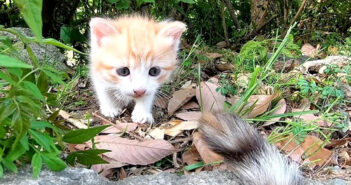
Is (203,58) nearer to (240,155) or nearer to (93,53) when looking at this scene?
(93,53)

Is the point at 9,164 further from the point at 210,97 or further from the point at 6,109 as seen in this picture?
the point at 210,97

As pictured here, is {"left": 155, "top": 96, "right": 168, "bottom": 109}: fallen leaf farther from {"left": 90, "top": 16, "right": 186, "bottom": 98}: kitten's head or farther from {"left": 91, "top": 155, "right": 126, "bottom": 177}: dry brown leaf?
{"left": 91, "top": 155, "right": 126, "bottom": 177}: dry brown leaf

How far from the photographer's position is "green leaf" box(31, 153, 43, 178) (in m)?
1.56

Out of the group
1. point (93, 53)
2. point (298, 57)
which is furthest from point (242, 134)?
point (298, 57)

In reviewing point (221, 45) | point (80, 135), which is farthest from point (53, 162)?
point (221, 45)

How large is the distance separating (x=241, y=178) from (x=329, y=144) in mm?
775

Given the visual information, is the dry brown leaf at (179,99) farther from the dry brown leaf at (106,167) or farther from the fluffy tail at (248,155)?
the fluffy tail at (248,155)

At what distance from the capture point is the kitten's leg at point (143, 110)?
9.41 ft

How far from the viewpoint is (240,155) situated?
1986mm

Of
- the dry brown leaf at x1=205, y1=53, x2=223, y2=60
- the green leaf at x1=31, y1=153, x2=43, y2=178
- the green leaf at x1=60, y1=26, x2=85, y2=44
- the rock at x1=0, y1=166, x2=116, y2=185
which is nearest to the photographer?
the green leaf at x1=31, y1=153, x2=43, y2=178

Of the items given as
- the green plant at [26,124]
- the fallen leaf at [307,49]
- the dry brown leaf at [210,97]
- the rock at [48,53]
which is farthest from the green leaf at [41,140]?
the fallen leaf at [307,49]

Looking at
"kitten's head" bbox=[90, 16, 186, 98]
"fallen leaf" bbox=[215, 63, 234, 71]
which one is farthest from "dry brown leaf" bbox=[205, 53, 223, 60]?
"kitten's head" bbox=[90, 16, 186, 98]

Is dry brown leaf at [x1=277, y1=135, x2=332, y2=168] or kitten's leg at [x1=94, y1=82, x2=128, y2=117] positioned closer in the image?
dry brown leaf at [x1=277, y1=135, x2=332, y2=168]

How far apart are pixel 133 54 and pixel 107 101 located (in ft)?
1.09
